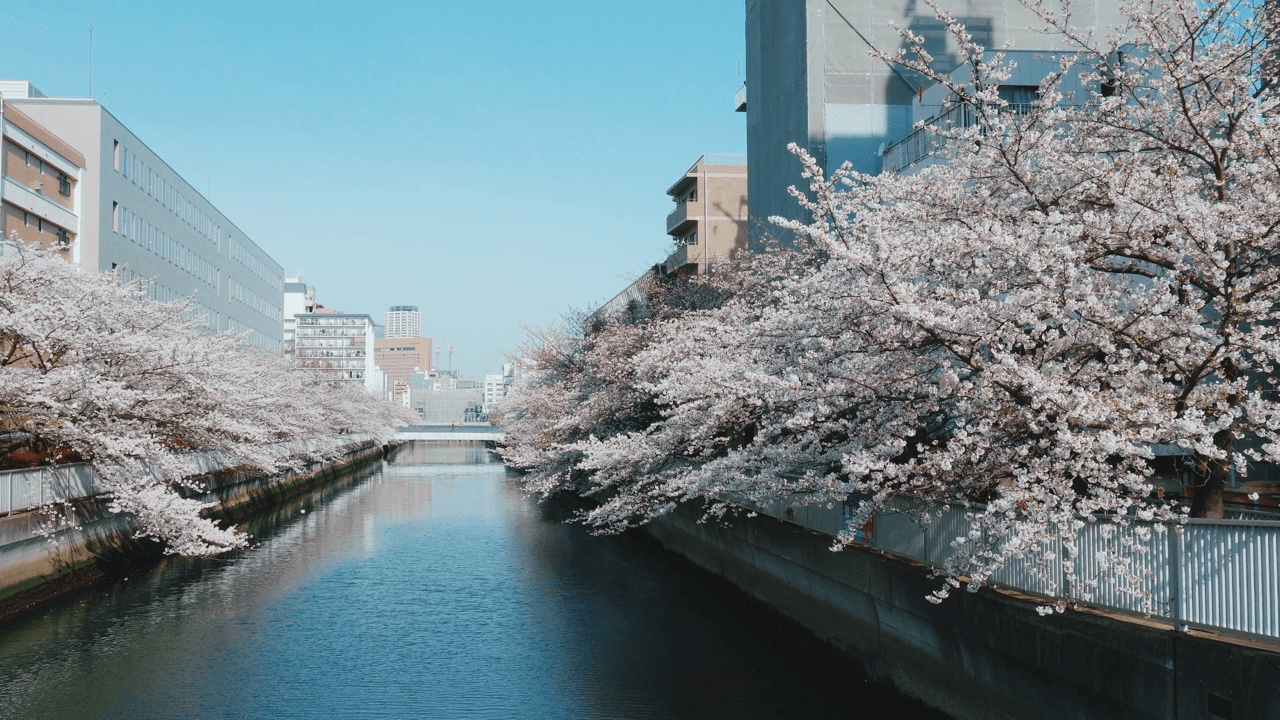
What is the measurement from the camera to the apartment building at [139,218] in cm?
4603

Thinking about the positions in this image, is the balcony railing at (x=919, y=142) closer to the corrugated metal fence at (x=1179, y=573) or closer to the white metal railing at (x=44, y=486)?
the corrugated metal fence at (x=1179, y=573)

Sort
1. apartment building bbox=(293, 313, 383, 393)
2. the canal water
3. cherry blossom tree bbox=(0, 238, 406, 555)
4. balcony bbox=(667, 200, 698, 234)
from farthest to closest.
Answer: apartment building bbox=(293, 313, 383, 393)
balcony bbox=(667, 200, 698, 234)
cherry blossom tree bbox=(0, 238, 406, 555)
the canal water

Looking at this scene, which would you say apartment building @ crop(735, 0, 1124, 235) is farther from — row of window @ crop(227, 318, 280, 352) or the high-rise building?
the high-rise building

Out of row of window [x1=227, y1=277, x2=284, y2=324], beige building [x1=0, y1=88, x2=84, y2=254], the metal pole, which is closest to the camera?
the metal pole

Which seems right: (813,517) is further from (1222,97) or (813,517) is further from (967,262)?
(1222,97)

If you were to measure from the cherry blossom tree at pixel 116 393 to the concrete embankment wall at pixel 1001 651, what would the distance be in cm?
1298

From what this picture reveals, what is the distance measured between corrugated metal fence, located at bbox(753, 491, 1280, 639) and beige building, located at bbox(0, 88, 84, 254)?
36.4 meters

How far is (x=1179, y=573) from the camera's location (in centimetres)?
953

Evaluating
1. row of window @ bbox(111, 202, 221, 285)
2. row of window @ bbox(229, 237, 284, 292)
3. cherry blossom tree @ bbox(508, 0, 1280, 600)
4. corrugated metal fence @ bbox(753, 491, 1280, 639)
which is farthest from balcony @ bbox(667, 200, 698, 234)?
corrugated metal fence @ bbox(753, 491, 1280, 639)

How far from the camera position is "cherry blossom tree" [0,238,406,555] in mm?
20812

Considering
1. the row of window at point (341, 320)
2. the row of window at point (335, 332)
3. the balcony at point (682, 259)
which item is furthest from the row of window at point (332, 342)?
the balcony at point (682, 259)

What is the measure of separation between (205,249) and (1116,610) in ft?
207

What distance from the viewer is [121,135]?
49344mm

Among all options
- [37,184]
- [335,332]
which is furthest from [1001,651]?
[335,332]
